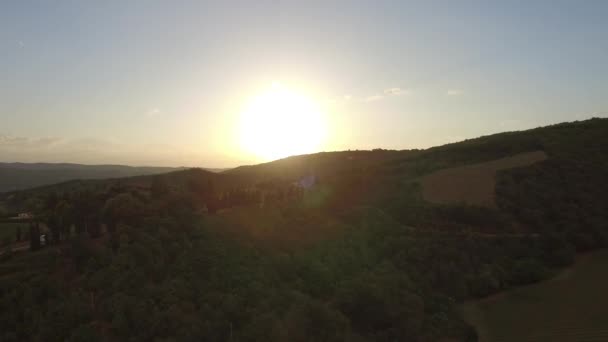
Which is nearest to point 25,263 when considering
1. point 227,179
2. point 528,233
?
point 528,233

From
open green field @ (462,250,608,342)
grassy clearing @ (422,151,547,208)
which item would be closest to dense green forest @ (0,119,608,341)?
open green field @ (462,250,608,342)

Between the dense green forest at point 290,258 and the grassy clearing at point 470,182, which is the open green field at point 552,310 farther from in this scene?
the grassy clearing at point 470,182

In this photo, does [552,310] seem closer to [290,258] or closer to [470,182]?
[290,258]

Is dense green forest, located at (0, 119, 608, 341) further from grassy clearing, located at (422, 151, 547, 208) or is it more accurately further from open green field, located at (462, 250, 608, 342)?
grassy clearing, located at (422, 151, 547, 208)

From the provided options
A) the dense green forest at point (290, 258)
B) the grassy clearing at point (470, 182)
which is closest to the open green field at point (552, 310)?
the dense green forest at point (290, 258)

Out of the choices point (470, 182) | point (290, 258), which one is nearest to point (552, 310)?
point (290, 258)

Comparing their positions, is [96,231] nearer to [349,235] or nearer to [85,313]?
[85,313]
